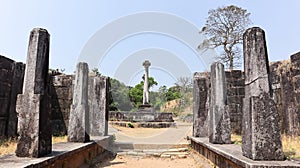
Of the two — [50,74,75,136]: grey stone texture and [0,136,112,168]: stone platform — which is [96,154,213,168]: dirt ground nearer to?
[0,136,112,168]: stone platform

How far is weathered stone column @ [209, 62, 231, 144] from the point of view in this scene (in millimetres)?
5395

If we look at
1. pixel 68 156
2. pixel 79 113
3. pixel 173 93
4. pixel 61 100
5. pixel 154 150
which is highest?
pixel 173 93

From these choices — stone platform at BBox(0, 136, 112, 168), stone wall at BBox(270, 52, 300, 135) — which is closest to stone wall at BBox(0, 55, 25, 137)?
stone platform at BBox(0, 136, 112, 168)

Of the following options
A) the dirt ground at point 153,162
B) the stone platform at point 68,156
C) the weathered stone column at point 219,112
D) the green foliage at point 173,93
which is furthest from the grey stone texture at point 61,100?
the green foliage at point 173,93

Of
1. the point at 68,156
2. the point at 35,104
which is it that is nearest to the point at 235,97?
the point at 68,156

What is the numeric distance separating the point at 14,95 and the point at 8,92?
19 cm

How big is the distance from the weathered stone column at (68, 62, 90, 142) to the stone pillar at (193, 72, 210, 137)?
3331 millimetres

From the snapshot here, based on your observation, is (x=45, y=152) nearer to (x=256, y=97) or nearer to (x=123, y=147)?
(x=256, y=97)

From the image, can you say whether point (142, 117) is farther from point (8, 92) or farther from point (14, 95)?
point (8, 92)

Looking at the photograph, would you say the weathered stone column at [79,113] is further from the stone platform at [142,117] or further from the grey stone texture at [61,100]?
the stone platform at [142,117]

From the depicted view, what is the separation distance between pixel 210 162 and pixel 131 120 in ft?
43.9

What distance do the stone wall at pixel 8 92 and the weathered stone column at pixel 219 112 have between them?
18.7 ft

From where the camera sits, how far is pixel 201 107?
7.34m

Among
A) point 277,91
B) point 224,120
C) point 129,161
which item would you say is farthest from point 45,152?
point 277,91
